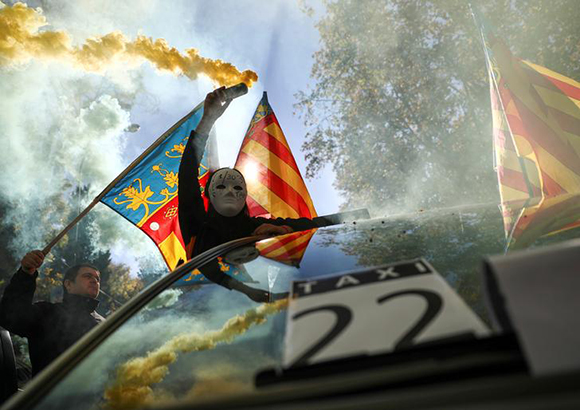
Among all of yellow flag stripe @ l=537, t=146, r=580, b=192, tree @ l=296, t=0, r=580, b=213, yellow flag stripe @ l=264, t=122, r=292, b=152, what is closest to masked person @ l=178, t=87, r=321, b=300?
yellow flag stripe @ l=537, t=146, r=580, b=192

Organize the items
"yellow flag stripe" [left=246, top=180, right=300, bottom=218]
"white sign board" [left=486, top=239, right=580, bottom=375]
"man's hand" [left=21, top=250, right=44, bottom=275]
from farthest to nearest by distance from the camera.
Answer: "yellow flag stripe" [left=246, top=180, right=300, bottom=218] < "man's hand" [left=21, top=250, right=44, bottom=275] < "white sign board" [left=486, top=239, right=580, bottom=375]

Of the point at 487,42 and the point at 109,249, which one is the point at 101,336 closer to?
the point at 487,42

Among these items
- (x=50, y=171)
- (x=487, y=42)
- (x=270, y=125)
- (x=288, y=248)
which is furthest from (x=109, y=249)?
(x=288, y=248)

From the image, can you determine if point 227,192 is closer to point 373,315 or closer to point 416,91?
point 373,315

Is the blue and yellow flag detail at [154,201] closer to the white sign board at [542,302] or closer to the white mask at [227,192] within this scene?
the white mask at [227,192]

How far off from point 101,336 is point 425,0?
17299 millimetres

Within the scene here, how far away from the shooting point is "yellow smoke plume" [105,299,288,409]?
0.78 metres

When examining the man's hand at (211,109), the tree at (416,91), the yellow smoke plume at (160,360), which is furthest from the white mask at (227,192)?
the tree at (416,91)

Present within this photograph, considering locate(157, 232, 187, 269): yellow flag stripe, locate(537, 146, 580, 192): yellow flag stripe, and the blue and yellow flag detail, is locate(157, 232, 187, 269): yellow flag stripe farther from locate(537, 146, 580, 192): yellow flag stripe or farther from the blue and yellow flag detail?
locate(537, 146, 580, 192): yellow flag stripe

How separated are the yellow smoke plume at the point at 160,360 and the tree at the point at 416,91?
14.8 metres

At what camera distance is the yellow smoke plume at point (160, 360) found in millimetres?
780

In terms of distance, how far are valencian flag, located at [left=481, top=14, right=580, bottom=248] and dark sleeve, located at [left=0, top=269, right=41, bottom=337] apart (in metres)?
3.89

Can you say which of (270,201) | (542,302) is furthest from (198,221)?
(542,302)

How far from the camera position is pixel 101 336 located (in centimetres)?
88
